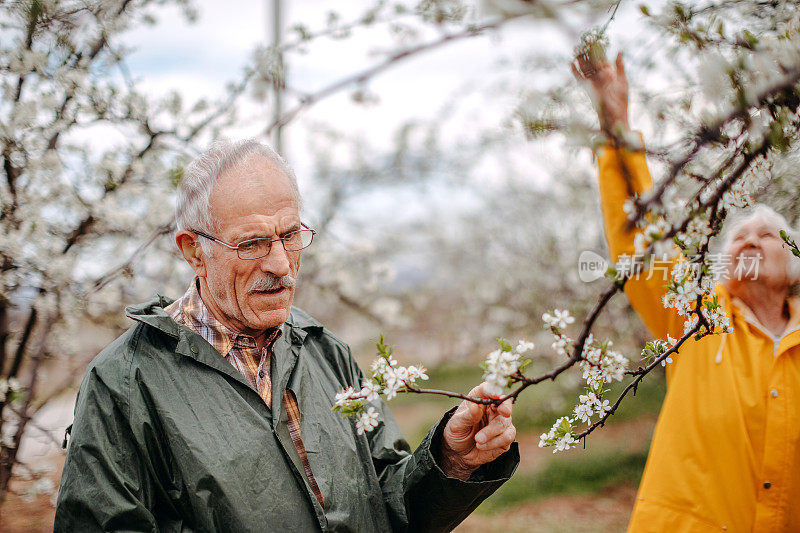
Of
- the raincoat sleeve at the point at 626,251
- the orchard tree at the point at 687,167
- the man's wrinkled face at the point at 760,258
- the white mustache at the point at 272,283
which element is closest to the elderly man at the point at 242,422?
the white mustache at the point at 272,283

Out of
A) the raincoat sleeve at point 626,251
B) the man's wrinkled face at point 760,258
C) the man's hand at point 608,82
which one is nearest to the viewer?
the man's hand at point 608,82

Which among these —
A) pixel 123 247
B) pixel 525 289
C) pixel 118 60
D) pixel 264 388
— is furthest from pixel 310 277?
pixel 264 388

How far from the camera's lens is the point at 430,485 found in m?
1.95

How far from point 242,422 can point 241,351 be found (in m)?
0.24

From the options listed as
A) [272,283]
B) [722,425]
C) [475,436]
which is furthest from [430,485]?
[722,425]

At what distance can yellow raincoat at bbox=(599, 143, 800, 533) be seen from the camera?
2.21 meters

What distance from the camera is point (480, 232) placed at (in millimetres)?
10539

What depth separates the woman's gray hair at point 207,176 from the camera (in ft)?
6.06

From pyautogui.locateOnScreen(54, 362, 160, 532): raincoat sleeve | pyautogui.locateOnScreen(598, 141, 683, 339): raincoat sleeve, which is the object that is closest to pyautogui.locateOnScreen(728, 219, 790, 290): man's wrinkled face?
pyautogui.locateOnScreen(598, 141, 683, 339): raincoat sleeve

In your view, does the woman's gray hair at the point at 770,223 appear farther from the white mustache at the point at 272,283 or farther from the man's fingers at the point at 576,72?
the white mustache at the point at 272,283

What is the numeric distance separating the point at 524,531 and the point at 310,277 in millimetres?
3266

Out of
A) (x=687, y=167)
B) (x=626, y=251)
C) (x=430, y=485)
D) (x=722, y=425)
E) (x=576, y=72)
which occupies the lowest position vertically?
(x=430, y=485)

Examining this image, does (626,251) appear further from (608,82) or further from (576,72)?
(576,72)

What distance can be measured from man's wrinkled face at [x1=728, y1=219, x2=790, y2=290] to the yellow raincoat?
5.0 inches
